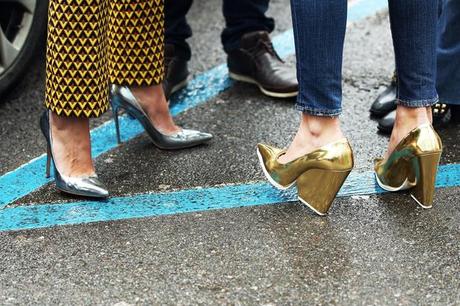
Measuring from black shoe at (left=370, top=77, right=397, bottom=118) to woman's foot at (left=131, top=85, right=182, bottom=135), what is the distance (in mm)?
753

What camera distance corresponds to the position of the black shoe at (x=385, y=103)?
123 inches

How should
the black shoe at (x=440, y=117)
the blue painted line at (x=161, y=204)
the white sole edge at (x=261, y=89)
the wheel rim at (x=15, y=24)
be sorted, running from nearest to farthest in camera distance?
the blue painted line at (x=161, y=204) < the black shoe at (x=440, y=117) < the wheel rim at (x=15, y=24) < the white sole edge at (x=261, y=89)

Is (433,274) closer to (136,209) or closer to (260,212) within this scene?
(260,212)

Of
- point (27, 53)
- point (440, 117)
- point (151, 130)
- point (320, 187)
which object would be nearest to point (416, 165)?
point (320, 187)

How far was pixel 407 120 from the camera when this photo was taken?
245cm

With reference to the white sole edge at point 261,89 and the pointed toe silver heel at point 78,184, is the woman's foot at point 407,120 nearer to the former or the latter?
the white sole edge at point 261,89

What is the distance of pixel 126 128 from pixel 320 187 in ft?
3.40

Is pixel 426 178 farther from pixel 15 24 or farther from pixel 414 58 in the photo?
pixel 15 24

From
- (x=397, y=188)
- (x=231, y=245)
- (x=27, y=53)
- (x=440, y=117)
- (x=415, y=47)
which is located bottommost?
(x=440, y=117)

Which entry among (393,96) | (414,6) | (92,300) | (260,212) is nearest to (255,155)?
(260,212)

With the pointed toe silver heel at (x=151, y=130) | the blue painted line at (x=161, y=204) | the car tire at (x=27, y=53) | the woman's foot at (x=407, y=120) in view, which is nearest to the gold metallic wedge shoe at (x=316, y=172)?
the blue painted line at (x=161, y=204)

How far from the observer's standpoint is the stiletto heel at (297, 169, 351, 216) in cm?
234

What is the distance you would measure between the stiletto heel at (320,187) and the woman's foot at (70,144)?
2.18 feet

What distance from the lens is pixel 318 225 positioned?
7.87ft
